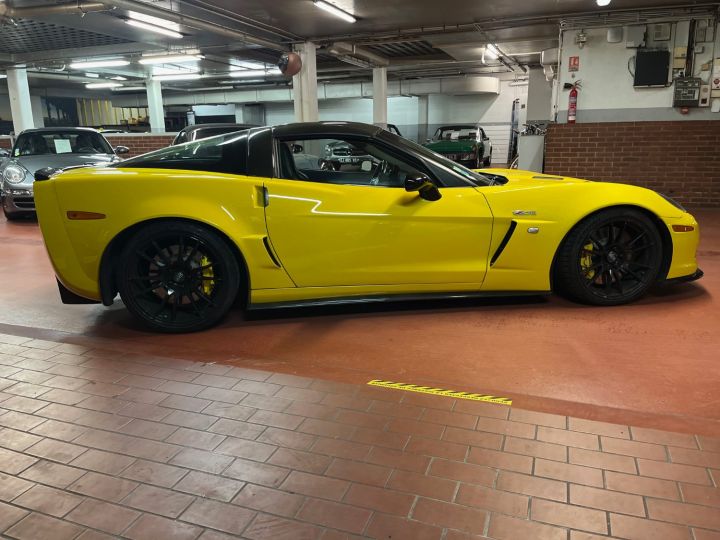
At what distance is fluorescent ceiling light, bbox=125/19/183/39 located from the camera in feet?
32.5

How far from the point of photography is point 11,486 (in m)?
2.02

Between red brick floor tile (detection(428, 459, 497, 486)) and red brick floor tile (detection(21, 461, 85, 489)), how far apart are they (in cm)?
137

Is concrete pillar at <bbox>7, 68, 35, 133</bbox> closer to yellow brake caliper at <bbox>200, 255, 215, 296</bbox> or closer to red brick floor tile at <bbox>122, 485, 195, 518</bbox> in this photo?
yellow brake caliper at <bbox>200, 255, 215, 296</bbox>

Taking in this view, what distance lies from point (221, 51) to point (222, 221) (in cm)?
1200

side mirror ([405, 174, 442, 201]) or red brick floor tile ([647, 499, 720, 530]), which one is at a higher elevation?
side mirror ([405, 174, 442, 201])

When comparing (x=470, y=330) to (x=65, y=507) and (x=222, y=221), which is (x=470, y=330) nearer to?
(x=222, y=221)

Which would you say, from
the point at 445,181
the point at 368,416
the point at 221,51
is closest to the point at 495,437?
the point at 368,416

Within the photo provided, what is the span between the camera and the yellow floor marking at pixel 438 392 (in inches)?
103

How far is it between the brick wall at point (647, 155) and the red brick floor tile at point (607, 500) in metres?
8.54

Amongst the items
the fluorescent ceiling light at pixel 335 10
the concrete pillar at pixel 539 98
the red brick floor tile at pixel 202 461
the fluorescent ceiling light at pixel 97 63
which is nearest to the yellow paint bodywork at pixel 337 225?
the red brick floor tile at pixel 202 461

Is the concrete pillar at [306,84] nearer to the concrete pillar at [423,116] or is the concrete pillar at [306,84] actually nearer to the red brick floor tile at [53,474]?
the red brick floor tile at [53,474]

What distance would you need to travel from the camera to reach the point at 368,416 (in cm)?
245

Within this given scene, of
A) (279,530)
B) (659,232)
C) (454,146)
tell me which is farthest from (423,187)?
(454,146)

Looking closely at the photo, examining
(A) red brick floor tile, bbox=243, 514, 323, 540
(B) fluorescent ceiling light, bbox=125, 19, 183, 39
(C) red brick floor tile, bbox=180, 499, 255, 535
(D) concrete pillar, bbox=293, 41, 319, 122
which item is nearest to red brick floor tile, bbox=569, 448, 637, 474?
(A) red brick floor tile, bbox=243, 514, 323, 540
